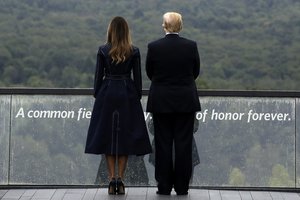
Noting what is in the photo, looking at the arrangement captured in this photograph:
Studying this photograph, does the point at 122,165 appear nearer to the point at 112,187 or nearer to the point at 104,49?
the point at 112,187

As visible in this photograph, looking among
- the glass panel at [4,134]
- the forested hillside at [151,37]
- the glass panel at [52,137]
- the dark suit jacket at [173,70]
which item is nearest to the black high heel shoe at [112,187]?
the dark suit jacket at [173,70]

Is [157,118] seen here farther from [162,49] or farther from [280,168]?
[280,168]

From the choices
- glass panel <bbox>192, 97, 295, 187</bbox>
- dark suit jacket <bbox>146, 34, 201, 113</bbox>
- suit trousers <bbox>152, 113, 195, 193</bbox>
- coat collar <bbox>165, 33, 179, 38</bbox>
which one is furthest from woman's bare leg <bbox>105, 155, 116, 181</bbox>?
coat collar <bbox>165, 33, 179, 38</bbox>

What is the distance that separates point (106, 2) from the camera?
36.4 metres

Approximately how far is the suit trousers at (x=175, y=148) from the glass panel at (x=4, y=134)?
1658 millimetres

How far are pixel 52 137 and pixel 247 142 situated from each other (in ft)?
6.25

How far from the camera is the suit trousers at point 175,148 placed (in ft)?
27.1

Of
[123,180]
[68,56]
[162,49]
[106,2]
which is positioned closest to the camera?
[162,49]

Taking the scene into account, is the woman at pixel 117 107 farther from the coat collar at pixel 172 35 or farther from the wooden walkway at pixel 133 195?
the coat collar at pixel 172 35

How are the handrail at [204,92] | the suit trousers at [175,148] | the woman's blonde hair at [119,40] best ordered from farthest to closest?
the handrail at [204,92] < the suit trousers at [175,148] < the woman's blonde hair at [119,40]

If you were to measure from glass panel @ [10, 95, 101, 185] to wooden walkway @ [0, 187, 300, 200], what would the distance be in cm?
35

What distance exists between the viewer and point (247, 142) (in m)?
9.22

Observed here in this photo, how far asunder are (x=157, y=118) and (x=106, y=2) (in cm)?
2846

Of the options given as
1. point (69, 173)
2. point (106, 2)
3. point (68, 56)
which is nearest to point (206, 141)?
point (69, 173)
